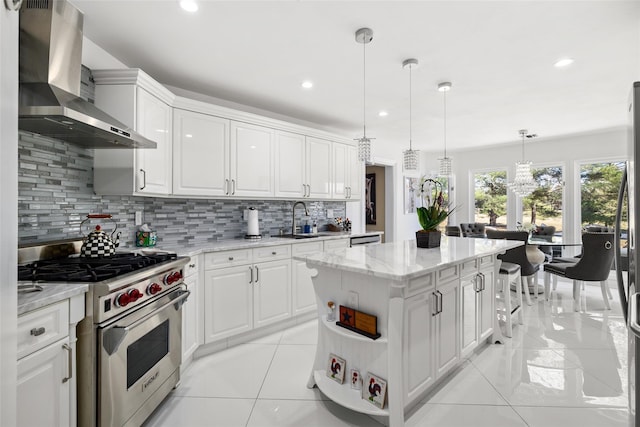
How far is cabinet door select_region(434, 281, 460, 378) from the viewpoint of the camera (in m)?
2.07

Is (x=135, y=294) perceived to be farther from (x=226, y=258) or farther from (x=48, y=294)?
(x=226, y=258)

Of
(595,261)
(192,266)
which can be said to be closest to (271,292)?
(192,266)

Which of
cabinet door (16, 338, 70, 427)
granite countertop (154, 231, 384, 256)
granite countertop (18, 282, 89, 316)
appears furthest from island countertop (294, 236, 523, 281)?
cabinet door (16, 338, 70, 427)

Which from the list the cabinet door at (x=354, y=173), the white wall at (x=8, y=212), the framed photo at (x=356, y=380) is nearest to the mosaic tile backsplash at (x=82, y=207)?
the white wall at (x=8, y=212)

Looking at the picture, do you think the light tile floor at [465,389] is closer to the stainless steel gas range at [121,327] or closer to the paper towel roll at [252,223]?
the stainless steel gas range at [121,327]

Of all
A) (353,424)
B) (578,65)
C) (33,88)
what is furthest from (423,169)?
(33,88)

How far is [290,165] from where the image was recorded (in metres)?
3.75

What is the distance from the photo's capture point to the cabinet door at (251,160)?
3.23m

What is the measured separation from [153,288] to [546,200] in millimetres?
6711

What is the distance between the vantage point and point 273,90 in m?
3.32

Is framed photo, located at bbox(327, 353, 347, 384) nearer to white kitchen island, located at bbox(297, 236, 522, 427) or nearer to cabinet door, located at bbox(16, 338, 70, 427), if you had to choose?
white kitchen island, located at bbox(297, 236, 522, 427)

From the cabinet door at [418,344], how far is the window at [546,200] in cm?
526

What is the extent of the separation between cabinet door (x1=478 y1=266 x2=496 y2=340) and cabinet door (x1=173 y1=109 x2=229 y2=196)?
257 centimetres

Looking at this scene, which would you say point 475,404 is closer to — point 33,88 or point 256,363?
point 256,363
